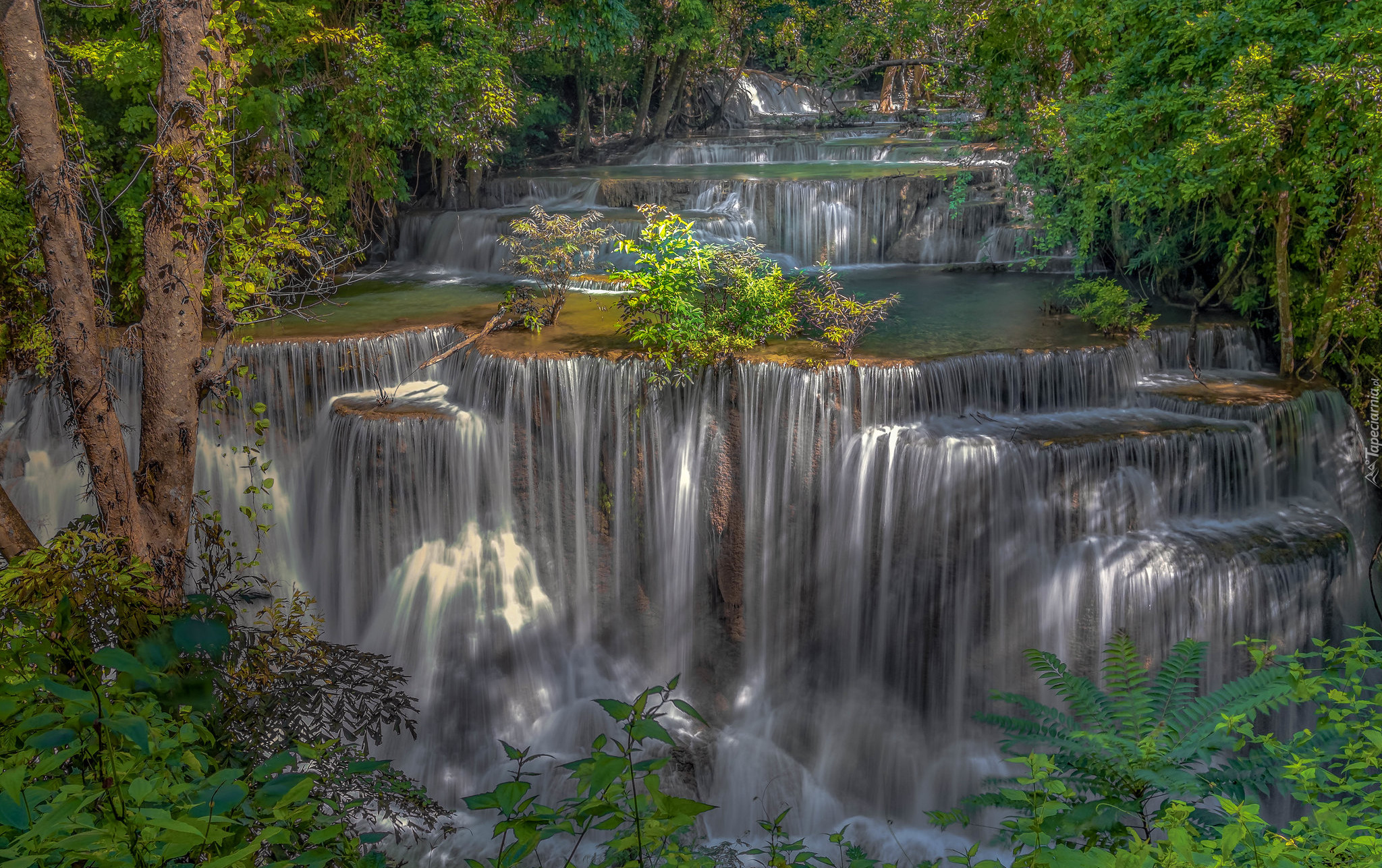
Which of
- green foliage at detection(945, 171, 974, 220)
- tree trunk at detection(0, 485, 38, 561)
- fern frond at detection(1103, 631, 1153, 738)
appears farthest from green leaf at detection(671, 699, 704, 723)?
green foliage at detection(945, 171, 974, 220)

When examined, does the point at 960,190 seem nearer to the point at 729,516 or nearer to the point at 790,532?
the point at 790,532

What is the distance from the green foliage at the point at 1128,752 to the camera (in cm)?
283

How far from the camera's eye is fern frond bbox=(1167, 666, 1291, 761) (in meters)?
3.95

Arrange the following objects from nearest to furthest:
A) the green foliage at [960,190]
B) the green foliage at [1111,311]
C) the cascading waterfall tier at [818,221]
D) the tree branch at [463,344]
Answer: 1. the green foliage at [1111,311]
2. the tree branch at [463,344]
3. the green foliage at [960,190]
4. the cascading waterfall tier at [818,221]

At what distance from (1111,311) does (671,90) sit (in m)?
17.0

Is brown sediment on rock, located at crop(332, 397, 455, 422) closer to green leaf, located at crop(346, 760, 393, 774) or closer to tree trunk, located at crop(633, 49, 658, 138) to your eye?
green leaf, located at crop(346, 760, 393, 774)

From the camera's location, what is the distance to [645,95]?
23.5 metres

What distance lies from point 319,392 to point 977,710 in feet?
25.0

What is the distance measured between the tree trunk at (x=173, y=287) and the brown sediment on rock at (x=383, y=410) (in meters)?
3.82

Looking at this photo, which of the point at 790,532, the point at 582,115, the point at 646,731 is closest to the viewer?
the point at 646,731

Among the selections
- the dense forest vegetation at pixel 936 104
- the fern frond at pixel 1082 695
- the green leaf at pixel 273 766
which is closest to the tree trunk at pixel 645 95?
the dense forest vegetation at pixel 936 104

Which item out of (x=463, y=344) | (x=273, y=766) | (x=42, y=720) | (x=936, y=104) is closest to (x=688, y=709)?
(x=273, y=766)

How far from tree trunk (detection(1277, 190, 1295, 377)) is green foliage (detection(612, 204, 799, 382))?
480 centimetres

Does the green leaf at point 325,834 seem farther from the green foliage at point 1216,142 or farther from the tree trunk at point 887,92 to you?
the tree trunk at point 887,92
